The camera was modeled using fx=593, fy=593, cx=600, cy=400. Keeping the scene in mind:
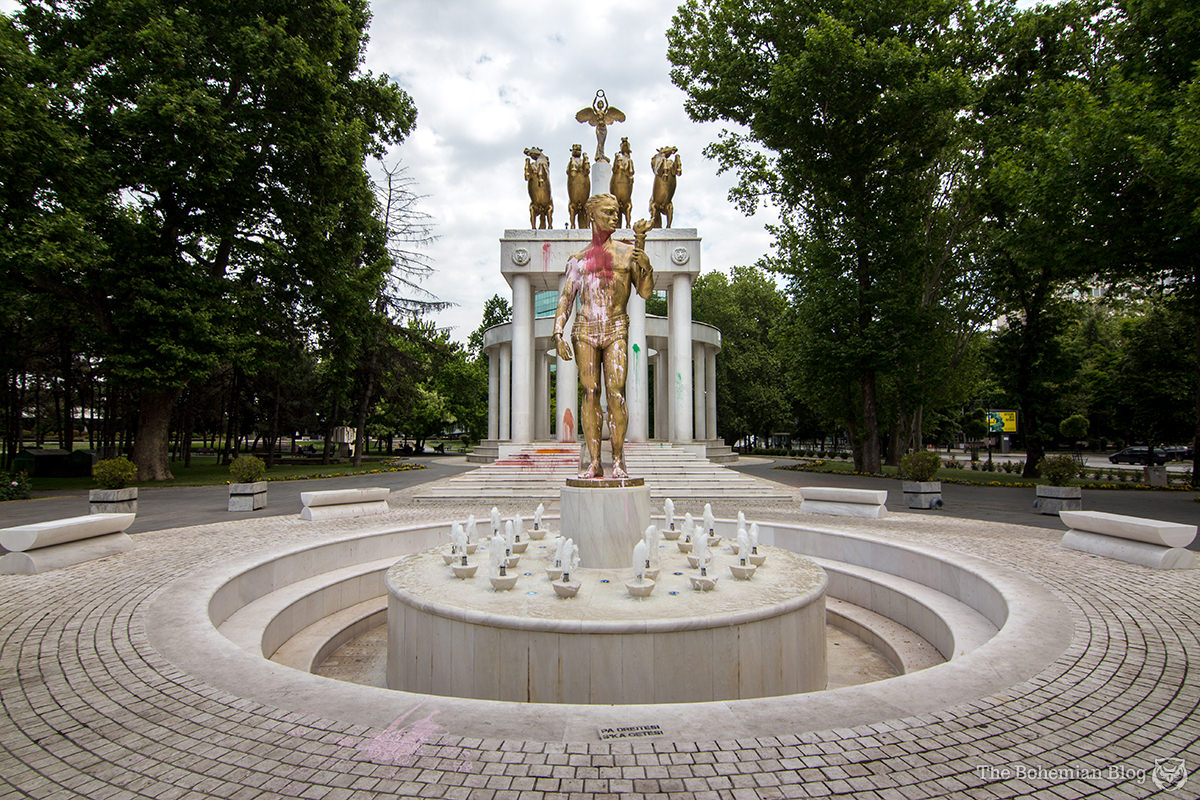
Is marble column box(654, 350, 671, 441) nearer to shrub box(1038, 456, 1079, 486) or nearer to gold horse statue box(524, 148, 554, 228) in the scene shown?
gold horse statue box(524, 148, 554, 228)

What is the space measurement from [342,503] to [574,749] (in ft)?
37.7

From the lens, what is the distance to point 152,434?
75.0 ft

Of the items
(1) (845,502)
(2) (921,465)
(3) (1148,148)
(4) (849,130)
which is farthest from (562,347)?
(4) (849,130)

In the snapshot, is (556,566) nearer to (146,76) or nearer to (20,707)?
(20,707)

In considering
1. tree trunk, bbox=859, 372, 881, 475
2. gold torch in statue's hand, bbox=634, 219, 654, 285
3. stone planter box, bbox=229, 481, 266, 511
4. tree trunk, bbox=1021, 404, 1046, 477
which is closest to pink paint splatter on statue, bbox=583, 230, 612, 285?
gold torch in statue's hand, bbox=634, 219, 654, 285

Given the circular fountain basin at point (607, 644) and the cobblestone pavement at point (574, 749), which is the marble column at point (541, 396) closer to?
the circular fountain basin at point (607, 644)

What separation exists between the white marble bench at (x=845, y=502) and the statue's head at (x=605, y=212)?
8281 mm

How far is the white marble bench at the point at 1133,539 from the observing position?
25.4 feet

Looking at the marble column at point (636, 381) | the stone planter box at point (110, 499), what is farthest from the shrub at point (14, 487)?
the marble column at point (636, 381)

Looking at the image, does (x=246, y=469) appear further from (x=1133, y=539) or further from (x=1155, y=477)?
(x=1155, y=477)

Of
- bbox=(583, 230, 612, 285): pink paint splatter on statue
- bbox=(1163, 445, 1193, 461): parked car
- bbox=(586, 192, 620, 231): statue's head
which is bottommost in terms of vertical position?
bbox=(1163, 445, 1193, 461): parked car

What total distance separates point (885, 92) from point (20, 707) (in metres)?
28.1

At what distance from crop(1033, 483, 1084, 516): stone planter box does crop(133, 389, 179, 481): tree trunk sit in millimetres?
27827

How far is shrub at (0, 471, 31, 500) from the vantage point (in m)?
17.2
